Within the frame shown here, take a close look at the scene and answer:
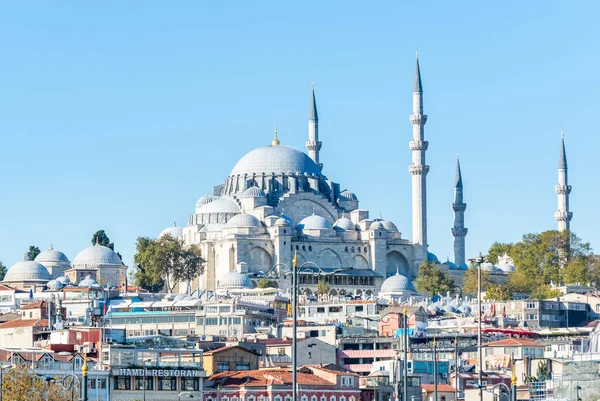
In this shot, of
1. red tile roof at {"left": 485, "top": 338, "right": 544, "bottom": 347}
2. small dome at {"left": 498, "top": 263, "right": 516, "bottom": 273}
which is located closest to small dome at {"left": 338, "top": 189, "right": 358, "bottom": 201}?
small dome at {"left": 498, "top": 263, "right": 516, "bottom": 273}

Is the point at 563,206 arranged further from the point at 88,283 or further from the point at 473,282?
the point at 88,283

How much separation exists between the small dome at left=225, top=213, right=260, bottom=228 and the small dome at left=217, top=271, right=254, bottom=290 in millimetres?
7756

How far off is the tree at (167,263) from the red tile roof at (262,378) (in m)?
55.8

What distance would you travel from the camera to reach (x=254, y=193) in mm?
141250

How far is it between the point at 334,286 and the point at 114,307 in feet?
85.2

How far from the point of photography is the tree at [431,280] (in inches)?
5221

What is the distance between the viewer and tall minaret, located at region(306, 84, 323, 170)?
482 feet

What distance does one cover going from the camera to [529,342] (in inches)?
3469

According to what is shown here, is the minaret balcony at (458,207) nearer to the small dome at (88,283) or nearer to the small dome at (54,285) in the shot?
the small dome at (88,283)

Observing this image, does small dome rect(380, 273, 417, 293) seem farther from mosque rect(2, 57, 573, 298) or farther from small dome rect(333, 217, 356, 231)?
small dome rect(333, 217, 356, 231)

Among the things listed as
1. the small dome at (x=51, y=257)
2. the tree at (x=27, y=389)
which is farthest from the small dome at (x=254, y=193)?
the tree at (x=27, y=389)

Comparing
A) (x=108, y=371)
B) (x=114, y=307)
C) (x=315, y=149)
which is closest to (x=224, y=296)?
(x=114, y=307)

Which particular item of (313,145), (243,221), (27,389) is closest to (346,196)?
(313,145)

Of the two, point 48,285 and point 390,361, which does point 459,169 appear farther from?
point 390,361
